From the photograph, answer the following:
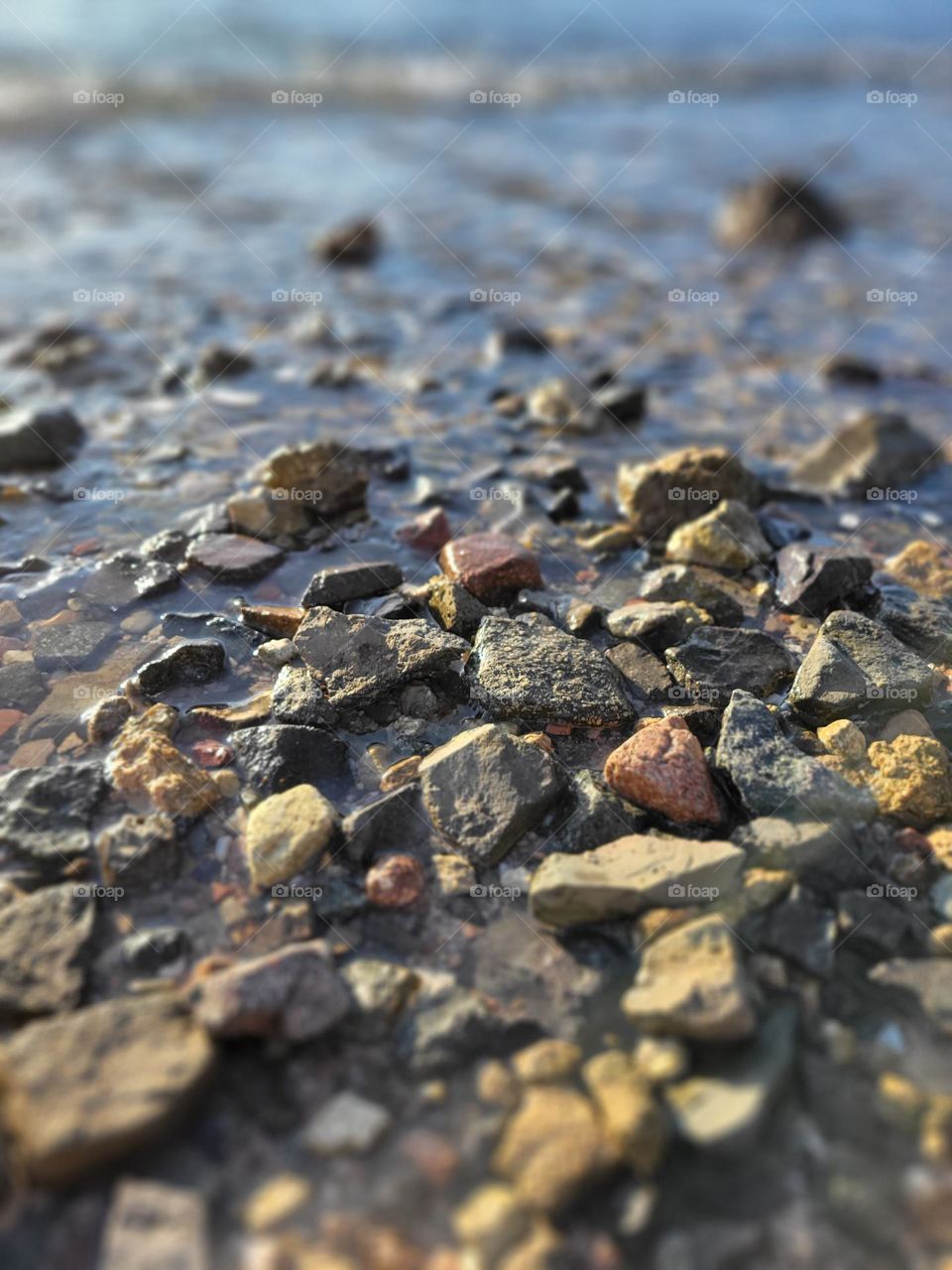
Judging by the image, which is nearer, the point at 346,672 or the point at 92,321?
the point at 346,672

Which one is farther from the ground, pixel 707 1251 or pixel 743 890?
pixel 743 890

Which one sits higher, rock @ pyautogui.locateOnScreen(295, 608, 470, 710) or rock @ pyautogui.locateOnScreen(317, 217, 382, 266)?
rock @ pyautogui.locateOnScreen(317, 217, 382, 266)

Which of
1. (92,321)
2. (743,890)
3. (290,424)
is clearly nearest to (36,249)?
(92,321)

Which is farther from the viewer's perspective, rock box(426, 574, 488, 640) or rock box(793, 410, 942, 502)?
rock box(793, 410, 942, 502)

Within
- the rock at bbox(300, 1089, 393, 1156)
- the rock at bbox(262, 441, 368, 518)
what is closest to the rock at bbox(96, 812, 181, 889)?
the rock at bbox(300, 1089, 393, 1156)

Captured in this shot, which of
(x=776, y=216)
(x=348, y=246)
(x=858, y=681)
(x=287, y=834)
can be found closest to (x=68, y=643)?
(x=287, y=834)

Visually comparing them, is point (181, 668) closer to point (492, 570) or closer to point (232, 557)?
point (232, 557)

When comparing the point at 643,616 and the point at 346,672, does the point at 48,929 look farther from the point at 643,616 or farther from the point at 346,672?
the point at 643,616

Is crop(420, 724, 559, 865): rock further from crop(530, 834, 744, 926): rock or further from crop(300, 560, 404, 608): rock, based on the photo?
crop(300, 560, 404, 608): rock
